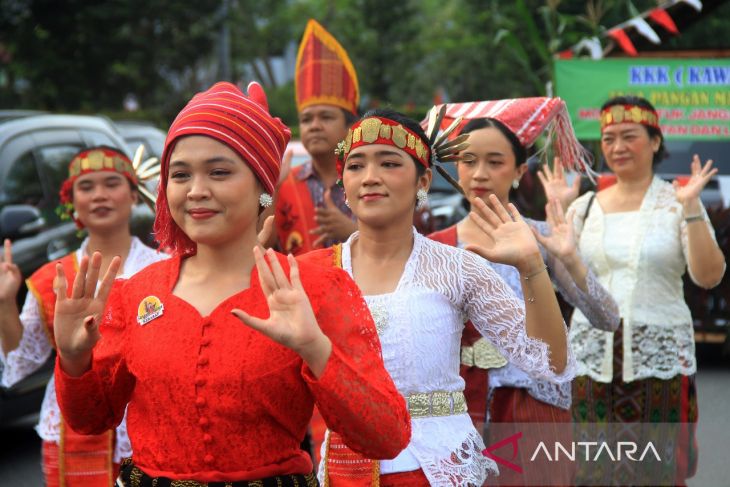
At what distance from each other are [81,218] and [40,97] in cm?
1477

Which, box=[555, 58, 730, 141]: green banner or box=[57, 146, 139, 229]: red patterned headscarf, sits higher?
box=[555, 58, 730, 141]: green banner

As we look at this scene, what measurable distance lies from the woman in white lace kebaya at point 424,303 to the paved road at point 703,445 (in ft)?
10.5

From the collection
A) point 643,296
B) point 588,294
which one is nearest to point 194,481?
point 588,294

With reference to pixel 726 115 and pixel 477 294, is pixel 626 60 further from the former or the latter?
pixel 477 294

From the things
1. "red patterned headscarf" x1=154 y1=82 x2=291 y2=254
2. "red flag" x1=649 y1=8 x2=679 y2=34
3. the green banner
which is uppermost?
"red flag" x1=649 y1=8 x2=679 y2=34

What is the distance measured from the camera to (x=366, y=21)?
87.7 ft

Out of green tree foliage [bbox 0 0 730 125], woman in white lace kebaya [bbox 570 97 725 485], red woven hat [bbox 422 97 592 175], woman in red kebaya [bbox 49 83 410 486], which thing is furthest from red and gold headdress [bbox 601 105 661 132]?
green tree foliage [bbox 0 0 730 125]

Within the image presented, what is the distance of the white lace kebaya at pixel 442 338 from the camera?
A: 140 inches

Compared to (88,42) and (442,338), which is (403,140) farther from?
(88,42)

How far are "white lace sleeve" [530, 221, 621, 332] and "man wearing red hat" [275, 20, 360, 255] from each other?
126 centimetres

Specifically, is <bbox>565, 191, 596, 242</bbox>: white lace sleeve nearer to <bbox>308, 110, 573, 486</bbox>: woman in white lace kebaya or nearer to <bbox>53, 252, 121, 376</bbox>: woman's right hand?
<bbox>308, 110, 573, 486</bbox>: woman in white lace kebaya

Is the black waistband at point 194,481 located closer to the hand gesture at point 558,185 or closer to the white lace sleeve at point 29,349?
the white lace sleeve at point 29,349

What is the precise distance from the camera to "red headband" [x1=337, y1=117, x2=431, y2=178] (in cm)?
376

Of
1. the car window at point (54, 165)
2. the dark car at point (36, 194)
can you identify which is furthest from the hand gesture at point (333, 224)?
the car window at point (54, 165)
